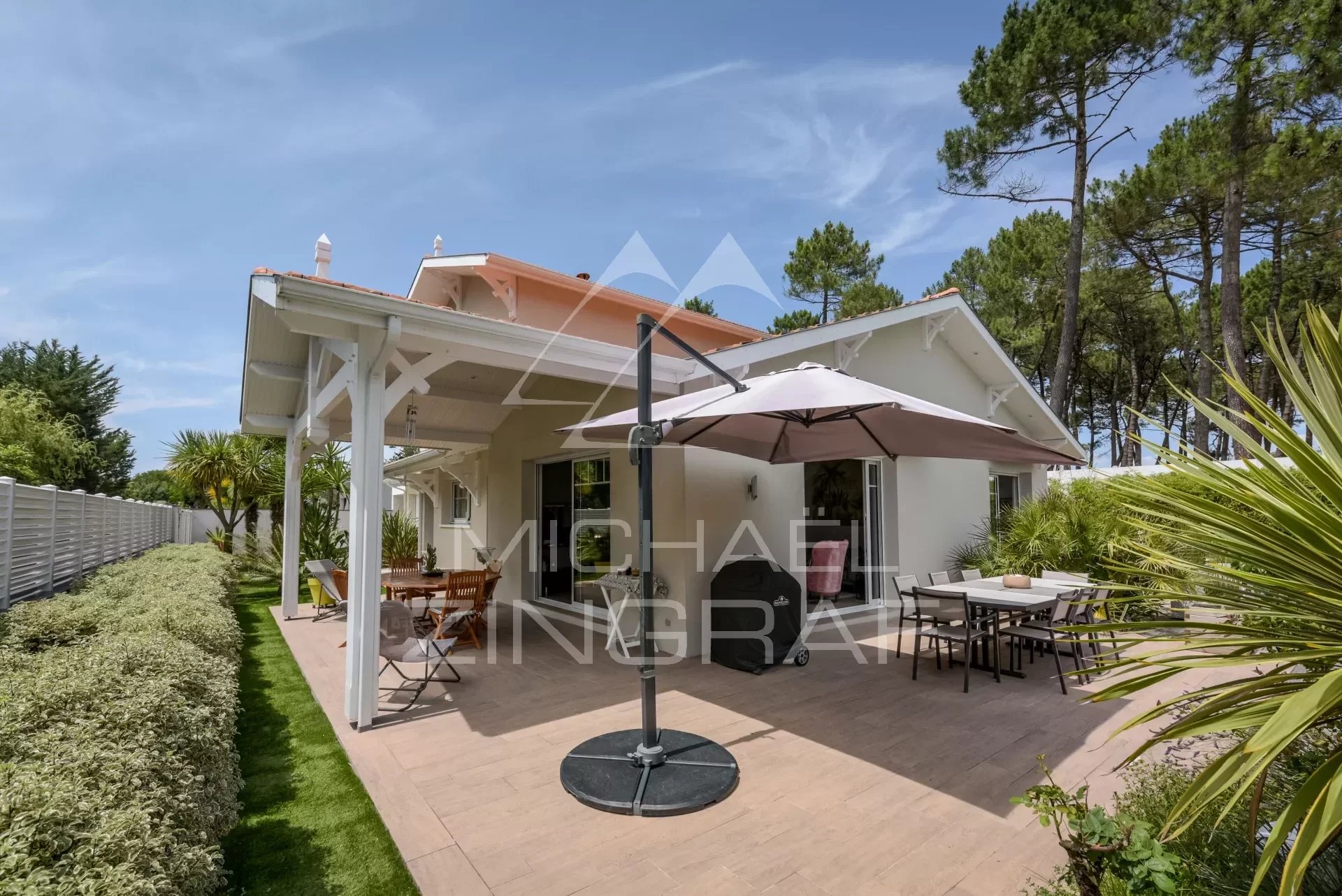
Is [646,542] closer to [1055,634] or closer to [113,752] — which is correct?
[113,752]

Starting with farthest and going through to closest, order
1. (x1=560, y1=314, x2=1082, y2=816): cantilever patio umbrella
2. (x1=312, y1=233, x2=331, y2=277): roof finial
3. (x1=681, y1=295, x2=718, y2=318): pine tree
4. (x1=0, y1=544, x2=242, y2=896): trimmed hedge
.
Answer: (x1=681, y1=295, x2=718, y2=318): pine tree
(x1=312, y1=233, x2=331, y2=277): roof finial
(x1=560, y1=314, x2=1082, y2=816): cantilever patio umbrella
(x1=0, y1=544, x2=242, y2=896): trimmed hedge

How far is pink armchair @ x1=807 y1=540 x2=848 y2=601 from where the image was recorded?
30.1ft

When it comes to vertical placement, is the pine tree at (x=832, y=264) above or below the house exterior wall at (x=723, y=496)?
above

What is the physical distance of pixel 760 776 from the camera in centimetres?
413

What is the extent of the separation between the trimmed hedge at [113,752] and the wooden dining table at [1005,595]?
5.93 meters

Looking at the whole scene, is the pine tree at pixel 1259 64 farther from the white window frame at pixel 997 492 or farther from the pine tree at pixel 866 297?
the pine tree at pixel 866 297

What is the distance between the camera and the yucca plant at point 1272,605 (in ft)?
4.62

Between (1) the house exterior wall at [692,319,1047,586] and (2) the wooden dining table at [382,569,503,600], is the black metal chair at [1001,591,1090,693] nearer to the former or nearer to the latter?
(1) the house exterior wall at [692,319,1047,586]

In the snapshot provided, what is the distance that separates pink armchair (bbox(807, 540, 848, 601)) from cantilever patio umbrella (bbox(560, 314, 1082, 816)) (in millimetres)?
3301

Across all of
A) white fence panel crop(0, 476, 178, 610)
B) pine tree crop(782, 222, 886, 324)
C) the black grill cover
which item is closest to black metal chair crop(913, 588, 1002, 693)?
the black grill cover

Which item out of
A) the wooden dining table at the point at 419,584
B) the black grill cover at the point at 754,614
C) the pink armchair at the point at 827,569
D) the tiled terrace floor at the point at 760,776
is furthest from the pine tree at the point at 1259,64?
the wooden dining table at the point at 419,584

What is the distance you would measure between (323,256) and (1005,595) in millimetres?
7324

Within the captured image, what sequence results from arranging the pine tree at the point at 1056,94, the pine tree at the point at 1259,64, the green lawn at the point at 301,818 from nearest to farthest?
the green lawn at the point at 301,818 < the pine tree at the point at 1259,64 < the pine tree at the point at 1056,94

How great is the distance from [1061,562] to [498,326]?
9147 mm
